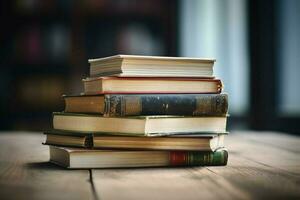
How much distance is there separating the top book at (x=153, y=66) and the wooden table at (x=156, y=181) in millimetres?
218

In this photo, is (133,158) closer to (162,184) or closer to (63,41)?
(162,184)

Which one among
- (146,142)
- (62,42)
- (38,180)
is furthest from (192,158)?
(62,42)

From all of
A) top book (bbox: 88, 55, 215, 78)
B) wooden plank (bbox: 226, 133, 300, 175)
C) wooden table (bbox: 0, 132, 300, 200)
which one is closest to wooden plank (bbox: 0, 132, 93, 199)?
wooden table (bbox: 0, 132, 300, 200)

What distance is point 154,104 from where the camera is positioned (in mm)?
1148

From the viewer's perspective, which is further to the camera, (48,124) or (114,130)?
(48,124)

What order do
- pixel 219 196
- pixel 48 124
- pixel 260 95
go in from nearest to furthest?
pixel 219 196
pixel 260 95
pixel 48 124

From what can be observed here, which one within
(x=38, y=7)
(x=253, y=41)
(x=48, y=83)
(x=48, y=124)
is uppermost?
(x=38, y=7)

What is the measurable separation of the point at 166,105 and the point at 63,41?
8.47 feet

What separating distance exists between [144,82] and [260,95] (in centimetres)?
207

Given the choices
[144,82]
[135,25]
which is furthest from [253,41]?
[144,82]

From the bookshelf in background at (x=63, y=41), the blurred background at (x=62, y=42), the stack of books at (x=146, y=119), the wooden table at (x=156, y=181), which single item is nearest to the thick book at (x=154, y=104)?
the stack of books at (x=146, y=119)

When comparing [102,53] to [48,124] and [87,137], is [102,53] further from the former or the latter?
[87,137]

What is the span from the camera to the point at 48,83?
361 cm

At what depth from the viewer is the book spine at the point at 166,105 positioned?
3.69 feet
